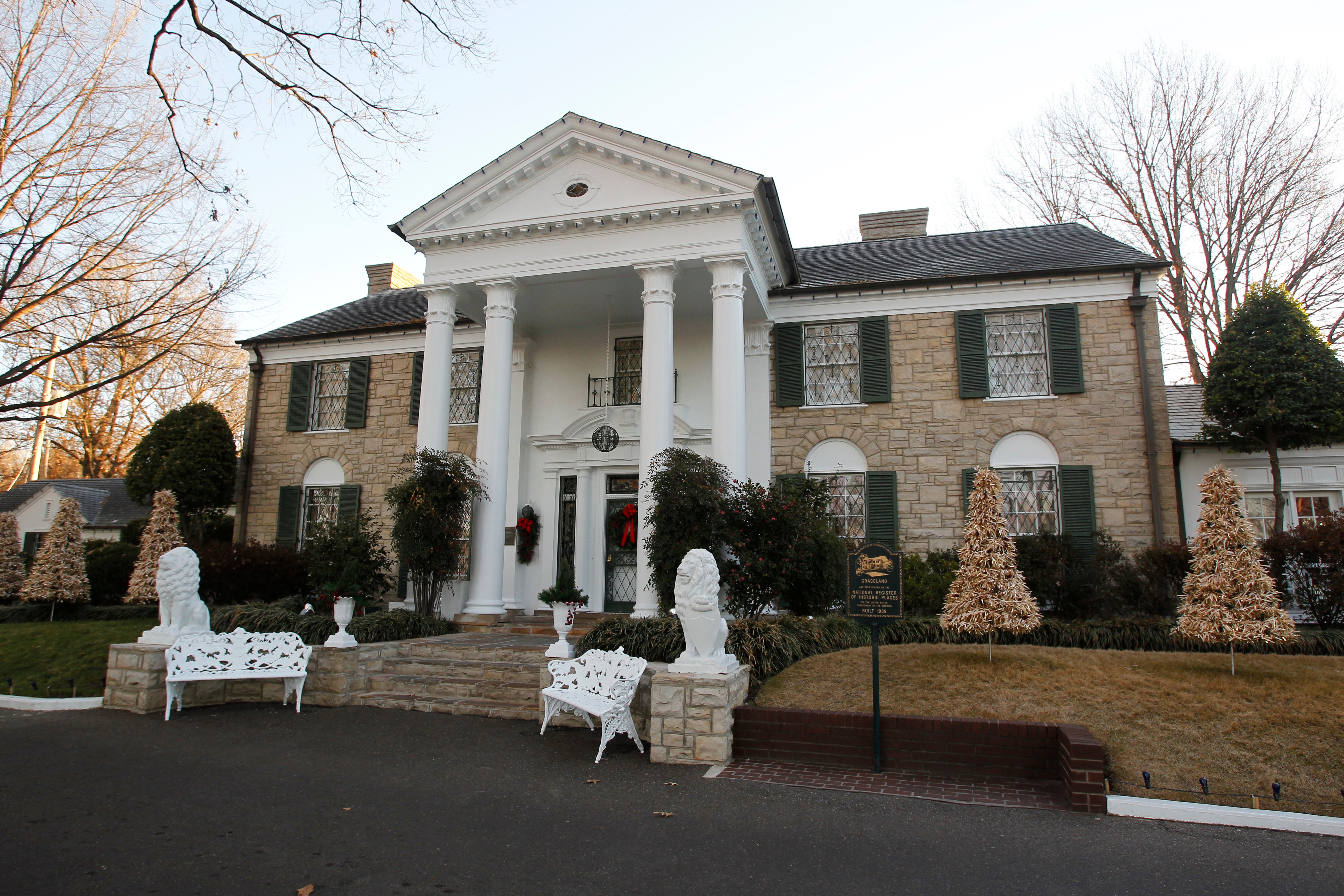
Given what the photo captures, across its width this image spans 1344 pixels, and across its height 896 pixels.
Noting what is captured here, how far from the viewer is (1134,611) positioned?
37.6ft

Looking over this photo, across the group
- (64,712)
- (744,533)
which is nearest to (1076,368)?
(744,533)

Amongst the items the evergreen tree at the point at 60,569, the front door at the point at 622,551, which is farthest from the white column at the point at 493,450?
the evergreen tree at the point at 60,569

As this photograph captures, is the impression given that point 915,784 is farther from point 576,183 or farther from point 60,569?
point 60,569

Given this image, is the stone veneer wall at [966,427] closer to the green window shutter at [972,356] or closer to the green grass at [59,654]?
the green window shutter at [972,356]

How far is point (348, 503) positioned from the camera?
15.7 m

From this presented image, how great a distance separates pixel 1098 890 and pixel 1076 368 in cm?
1068

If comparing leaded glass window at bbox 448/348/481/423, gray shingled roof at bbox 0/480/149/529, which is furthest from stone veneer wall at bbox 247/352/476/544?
gray shingled roof at bbox 0/480/149/529

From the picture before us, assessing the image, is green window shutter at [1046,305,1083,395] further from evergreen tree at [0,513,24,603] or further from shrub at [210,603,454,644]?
evergreen tree at [0,513,24,603]

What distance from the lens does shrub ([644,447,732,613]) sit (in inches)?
400

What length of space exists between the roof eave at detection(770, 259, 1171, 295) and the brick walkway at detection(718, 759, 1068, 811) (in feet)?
31.3

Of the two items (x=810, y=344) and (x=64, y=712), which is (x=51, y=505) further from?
(x=810, y=344)

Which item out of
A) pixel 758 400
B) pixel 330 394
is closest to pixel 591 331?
pixel 758 400

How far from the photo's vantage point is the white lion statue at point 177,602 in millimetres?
8805

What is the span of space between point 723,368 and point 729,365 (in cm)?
11
